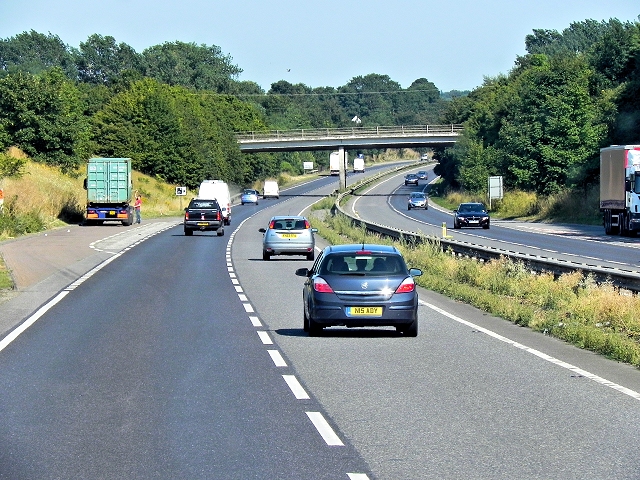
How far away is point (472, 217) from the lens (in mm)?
62438

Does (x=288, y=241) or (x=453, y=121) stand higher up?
(x=453, y=121)

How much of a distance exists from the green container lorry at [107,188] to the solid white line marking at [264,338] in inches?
1906

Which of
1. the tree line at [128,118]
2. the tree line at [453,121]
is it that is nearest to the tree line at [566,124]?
the tree line at [453,121]

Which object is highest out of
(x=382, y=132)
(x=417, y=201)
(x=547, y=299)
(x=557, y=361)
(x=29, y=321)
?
(x=382, y=132)

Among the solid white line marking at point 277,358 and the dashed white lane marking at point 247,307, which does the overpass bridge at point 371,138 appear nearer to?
the dashed white lane marking at point 247,307

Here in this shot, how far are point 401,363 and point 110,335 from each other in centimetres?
510

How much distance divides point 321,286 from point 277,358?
2.19 m

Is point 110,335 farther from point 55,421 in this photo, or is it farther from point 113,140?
point 113,140

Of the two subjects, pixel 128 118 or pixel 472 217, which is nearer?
pixel 472 217

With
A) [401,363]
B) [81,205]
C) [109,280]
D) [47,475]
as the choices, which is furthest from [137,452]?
[81,205]

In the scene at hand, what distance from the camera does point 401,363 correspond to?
13602 millimetres

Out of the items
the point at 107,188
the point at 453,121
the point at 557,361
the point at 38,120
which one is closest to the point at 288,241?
the point at 557,361

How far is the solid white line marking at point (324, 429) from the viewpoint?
8938 mm

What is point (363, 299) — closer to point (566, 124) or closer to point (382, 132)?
point (566, 124)
